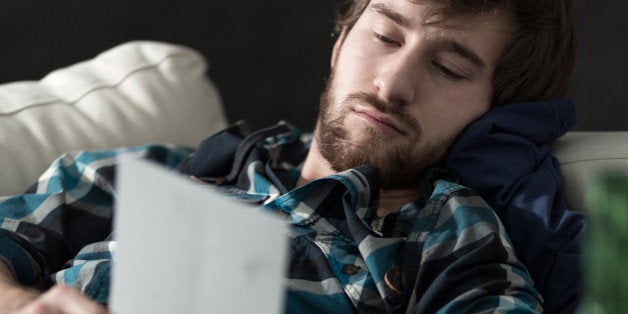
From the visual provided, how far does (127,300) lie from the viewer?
646 mm

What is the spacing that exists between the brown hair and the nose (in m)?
0.12

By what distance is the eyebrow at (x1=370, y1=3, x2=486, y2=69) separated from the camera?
1.21m

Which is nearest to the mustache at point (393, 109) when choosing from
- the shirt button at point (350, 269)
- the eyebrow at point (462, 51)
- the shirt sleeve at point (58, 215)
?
Result: the eyebrow at point (462, 51)

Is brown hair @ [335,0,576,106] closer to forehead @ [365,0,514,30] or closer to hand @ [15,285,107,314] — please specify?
forehead @ [365,0,514,30]

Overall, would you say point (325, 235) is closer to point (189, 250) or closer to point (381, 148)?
point (381, 148)

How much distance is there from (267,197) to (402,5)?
338 millimetres

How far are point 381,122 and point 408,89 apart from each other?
59mm

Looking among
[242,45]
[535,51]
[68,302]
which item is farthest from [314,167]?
[242,45]

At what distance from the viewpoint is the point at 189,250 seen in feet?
1.99

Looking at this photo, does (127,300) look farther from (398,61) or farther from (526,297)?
(398,61)

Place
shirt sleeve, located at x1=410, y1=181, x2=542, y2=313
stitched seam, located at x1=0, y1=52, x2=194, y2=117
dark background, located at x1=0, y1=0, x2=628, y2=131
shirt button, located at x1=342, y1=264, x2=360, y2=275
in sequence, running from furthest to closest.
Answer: dark background, located at x1=0, y1=0, x2=628, y2=131 → stitched seam, located at x1=0, y1=52, x2=194, y2=117 → shirt button, located at x1=342, y1=264, x2=360, y2=275 → shirt sleeve, located at x1=410, y1=181, x2=542, y2=313

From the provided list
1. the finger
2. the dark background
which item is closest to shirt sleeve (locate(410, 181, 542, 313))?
the finger

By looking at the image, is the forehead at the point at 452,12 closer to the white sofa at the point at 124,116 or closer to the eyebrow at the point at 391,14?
the eyebrow at the point at 391,14

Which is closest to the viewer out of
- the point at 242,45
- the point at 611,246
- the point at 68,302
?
the point at 611,246
